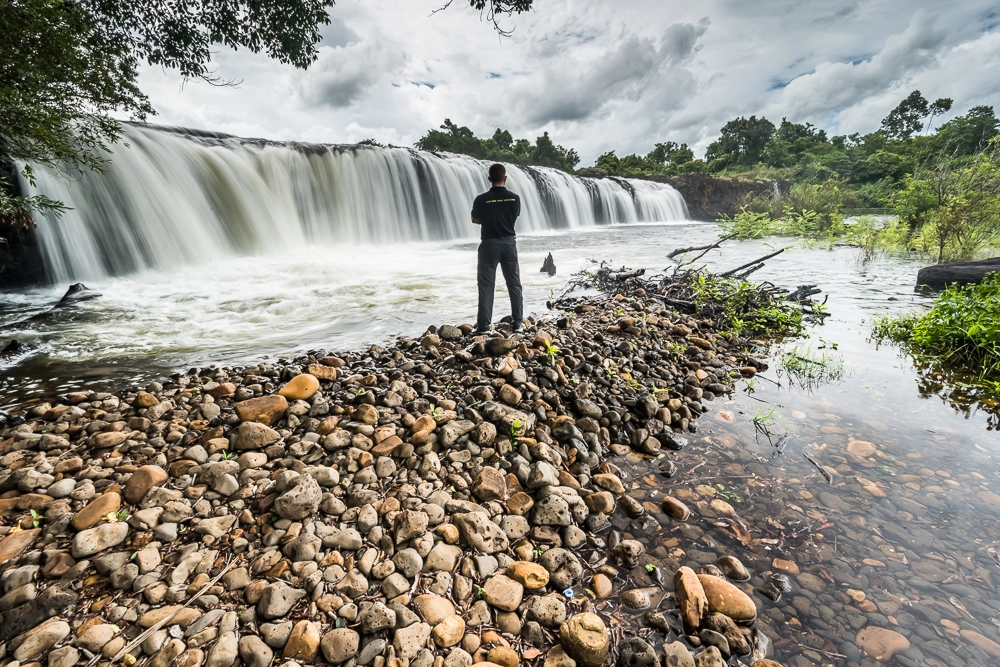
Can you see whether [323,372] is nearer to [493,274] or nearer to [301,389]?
[301,389]

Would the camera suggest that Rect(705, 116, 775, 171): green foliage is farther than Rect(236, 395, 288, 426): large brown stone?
Yes

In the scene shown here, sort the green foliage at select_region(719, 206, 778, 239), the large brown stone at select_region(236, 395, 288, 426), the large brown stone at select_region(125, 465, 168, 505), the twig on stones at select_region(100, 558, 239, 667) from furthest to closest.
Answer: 1. the green foliage at select_region(719, 206, 778, 239)
2. the large brown stone at select_region(236, 395, 288, 426)
3. the large brown stone at select_region(125, 465, 168, 505)
4. the twig on stones at select_region(100, 558, 239, 667)

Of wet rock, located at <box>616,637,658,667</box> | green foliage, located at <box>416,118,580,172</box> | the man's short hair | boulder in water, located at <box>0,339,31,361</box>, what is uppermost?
green foliage, located at <box>416,118,580,172</box>

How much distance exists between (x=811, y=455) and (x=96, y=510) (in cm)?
418

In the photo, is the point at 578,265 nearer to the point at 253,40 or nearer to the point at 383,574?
the point at 253,40

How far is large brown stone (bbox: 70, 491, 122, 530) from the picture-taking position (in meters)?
1.89

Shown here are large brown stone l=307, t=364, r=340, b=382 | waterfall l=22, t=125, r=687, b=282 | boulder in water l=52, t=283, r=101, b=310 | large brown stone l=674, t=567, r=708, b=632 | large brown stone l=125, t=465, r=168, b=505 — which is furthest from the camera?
waterfall l=22, t=125, r=687, b=282

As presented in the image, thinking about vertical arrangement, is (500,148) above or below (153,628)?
above

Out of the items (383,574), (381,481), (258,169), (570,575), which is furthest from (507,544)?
(258,169)

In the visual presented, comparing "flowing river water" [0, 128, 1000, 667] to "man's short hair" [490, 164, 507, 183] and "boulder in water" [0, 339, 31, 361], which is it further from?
"man's short hair" [490, 164, 507, 183]

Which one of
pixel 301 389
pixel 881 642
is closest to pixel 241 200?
pixel 301 389

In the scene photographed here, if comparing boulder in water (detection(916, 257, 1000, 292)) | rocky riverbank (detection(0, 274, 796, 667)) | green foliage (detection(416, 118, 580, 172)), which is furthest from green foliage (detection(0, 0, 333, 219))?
green foliage (detection(416, 118, 580, 172))

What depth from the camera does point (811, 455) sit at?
277cm

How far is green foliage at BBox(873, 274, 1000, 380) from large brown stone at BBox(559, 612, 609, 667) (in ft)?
15.6
